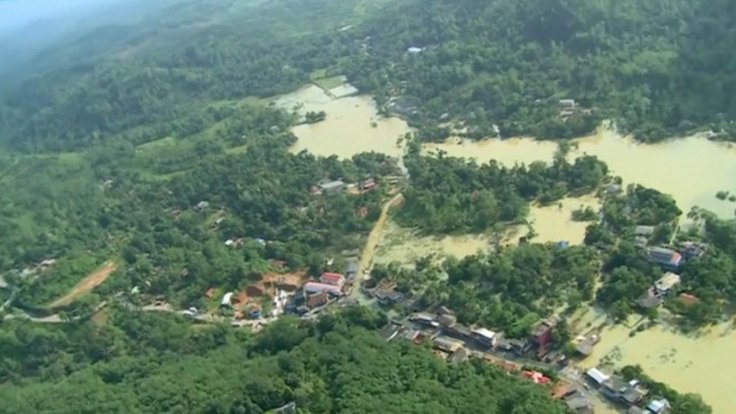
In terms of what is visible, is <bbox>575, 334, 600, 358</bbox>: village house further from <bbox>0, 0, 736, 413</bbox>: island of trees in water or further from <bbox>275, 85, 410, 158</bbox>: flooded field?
<bbox>275, 85, 410, 158</bbox>: flooded field

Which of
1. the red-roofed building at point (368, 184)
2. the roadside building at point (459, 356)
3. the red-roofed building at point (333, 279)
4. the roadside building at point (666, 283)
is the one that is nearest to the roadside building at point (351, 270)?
the red-roofed building at point (333, 279)

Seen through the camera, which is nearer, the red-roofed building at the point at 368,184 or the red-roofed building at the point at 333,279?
the red-roofed building at the point at 333,279

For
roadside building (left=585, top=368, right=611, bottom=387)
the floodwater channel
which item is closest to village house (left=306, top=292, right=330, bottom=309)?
the floodwater channel

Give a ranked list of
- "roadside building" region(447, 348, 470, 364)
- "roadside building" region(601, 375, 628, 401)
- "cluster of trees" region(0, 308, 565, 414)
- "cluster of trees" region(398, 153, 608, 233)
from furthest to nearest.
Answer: "cluster of trees" region(398, 153, 608, 233) → "roadside building" region(447, 348, 470, 364) → "roadside building" region(601, 375, 628, 401) → "cluster of trees" region(0, 308, 565, 414)

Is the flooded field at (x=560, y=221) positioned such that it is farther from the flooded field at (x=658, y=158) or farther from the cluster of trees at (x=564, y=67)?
the cluster of trees at (x=564, y=67)

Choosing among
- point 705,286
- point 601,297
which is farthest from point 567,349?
point 705,286

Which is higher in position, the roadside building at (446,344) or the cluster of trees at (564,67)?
the cluster of trees at (564,67)

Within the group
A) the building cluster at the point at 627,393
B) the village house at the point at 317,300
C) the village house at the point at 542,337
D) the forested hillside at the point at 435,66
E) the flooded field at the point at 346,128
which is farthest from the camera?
the flooded field at the point at 346,128
